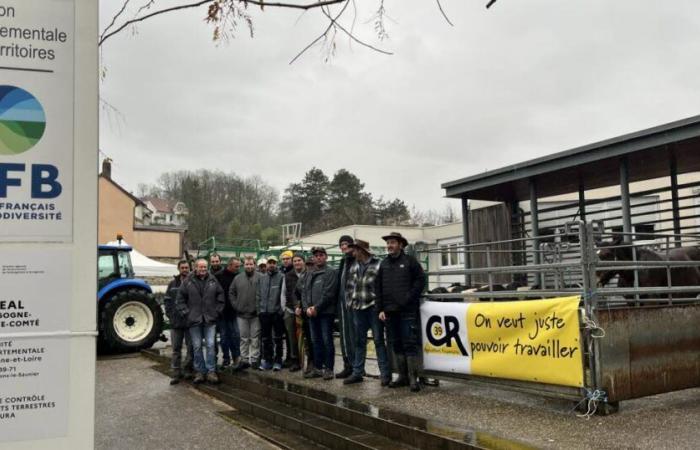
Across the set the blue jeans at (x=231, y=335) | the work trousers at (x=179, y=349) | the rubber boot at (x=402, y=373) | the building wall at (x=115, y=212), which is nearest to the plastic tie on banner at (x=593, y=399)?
the rubber boot at (x=402, y=373)

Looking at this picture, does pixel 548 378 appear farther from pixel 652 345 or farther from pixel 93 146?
pixel 93 146

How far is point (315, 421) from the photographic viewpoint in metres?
7.08

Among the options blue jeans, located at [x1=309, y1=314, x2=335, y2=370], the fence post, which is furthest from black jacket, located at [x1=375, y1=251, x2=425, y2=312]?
the fence post

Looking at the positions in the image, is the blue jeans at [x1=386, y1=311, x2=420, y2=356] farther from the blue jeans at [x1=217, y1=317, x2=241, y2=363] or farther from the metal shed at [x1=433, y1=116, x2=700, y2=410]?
the blue jeans at [x1=217, y1=317, x2=241, y2=363]

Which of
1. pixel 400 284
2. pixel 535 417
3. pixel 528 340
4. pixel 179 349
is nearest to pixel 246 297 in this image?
pixel 179 349

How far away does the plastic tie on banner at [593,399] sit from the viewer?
5.94m

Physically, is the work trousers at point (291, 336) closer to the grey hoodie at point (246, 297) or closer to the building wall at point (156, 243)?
the grey hoodie at point (246, 297)

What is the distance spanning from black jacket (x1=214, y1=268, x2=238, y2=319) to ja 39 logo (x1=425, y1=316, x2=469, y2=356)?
4.09 m

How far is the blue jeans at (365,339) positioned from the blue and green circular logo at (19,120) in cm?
587

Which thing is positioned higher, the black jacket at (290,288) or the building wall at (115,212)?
the building wall at (115,212)

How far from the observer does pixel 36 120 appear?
2.87m

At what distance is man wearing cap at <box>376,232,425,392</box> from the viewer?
7.86 metres

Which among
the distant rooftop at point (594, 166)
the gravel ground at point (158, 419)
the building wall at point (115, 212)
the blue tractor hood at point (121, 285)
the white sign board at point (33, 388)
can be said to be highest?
the building wall at point (115, 212)

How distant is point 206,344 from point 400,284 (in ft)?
12.7
